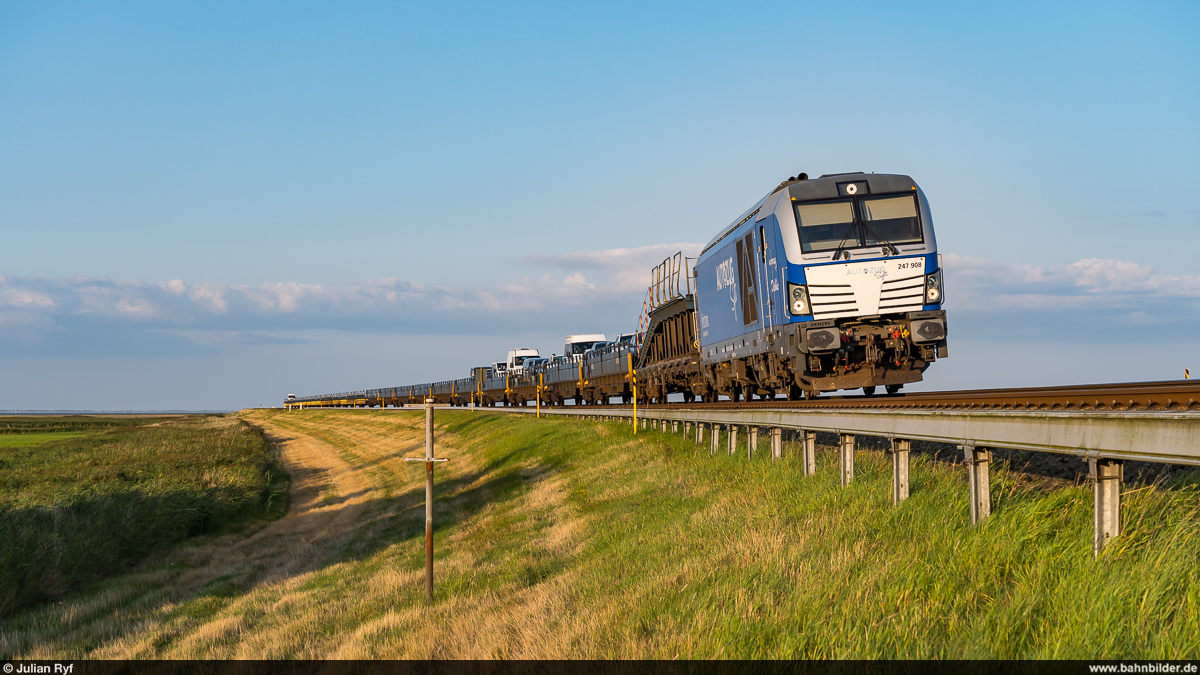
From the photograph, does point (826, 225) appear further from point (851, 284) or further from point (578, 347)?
point (578, 347)

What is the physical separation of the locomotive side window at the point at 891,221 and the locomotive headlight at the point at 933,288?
0.72 m

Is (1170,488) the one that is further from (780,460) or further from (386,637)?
(386,637)

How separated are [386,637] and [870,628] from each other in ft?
18.5

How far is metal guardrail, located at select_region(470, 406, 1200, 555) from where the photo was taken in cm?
571

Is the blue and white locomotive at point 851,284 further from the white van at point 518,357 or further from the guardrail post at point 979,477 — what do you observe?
the white van at point 518,357

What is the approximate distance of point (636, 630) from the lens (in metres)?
7.14

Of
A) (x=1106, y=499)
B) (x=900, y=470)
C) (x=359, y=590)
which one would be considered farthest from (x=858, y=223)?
(x=1106, y=499)

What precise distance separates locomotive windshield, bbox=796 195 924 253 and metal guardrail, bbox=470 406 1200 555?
18.0ft

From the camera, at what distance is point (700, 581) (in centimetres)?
812

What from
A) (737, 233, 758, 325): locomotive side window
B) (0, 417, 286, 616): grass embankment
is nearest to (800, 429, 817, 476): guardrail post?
(737, 233, 758, 325): locomotive side window

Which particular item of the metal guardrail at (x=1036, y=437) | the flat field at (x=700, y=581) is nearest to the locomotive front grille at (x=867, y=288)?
the flat field at (x=700, y=581)

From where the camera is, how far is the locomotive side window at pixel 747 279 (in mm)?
19719

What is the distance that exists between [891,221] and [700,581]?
11143mm

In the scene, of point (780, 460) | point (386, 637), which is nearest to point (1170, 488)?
point (780, 460)
